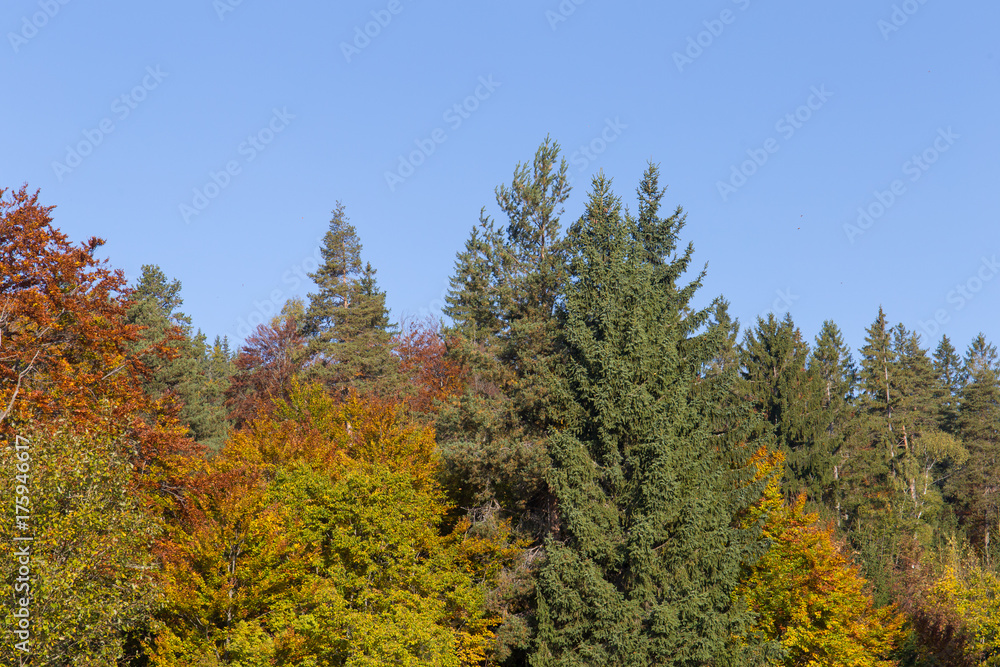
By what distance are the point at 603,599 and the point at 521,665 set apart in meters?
6.42

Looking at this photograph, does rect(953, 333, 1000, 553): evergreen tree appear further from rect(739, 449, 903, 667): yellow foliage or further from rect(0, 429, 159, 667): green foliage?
rect(0, 429, 159, 667): green foliage

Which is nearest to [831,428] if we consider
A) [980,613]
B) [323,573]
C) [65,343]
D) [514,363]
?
[980,613]

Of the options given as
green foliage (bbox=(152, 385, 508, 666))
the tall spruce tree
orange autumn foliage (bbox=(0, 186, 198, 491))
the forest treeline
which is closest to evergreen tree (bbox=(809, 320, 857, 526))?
the forest treeline

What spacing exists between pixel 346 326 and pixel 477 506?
30.8 meters

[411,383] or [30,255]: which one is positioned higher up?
[411,383]

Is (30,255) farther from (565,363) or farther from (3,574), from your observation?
(565,363)

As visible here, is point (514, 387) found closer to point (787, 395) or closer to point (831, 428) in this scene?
point (787, 395)

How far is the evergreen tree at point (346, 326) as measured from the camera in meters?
55.9

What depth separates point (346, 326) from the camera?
60.5 meters

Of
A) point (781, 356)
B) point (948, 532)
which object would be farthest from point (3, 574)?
point (948, 532)

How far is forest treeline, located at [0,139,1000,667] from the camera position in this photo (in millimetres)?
20344

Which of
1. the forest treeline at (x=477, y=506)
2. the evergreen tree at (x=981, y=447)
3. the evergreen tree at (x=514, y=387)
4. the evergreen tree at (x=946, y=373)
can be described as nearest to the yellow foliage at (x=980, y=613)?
the forest treeline at (x=477, y=506)

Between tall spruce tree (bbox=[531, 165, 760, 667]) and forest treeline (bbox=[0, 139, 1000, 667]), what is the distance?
0.10 m

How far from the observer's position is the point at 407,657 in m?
23.8
